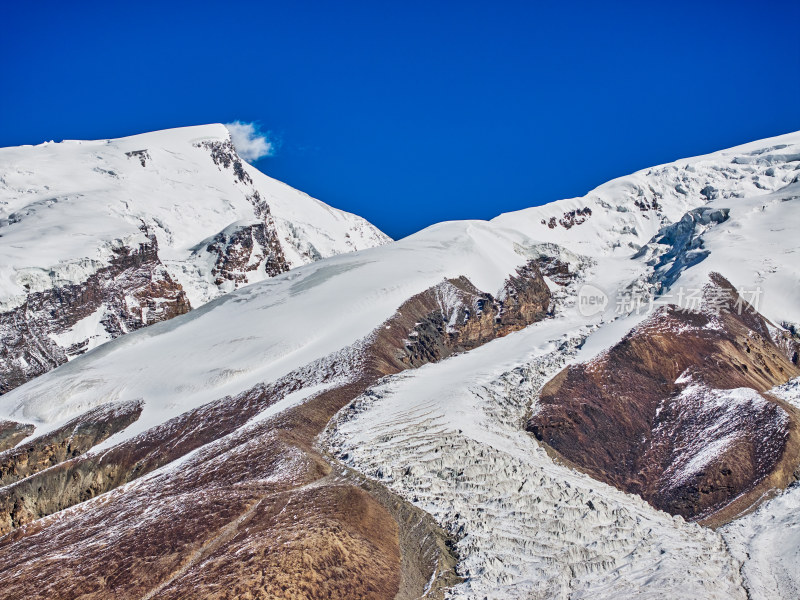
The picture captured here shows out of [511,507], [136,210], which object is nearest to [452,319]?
[511,507]

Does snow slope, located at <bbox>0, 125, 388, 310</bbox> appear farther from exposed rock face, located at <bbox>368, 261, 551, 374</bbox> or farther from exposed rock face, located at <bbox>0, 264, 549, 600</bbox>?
exposed rock face, located at <bbox>368, 261, 551, 374</bbox>

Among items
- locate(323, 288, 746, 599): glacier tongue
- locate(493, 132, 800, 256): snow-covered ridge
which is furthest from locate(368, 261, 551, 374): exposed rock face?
locate(493, 132, 800, 256): snow-covered ridge

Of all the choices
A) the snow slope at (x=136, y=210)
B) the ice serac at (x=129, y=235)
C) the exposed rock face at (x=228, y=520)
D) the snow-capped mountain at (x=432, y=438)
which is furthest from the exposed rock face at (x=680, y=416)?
the snow slope at (x=136, y=210)

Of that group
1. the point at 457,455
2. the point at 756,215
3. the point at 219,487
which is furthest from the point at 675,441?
the point at 756,215

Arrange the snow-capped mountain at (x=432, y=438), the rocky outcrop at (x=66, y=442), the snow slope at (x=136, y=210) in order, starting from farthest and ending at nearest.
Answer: the snow slope at (x=136, y=210), the rocky outcrop at (x=66, y=442), the snow-capped mountain at (x=432, y=438)

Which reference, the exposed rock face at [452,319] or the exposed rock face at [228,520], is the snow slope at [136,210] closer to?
the exposed rock face at [228,520]

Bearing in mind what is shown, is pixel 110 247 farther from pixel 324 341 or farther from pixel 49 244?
pixel 324 341
